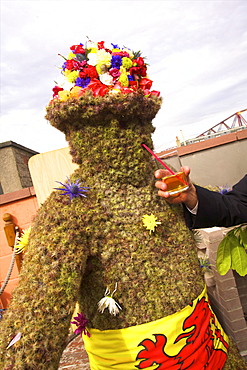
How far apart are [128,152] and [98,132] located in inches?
5.8

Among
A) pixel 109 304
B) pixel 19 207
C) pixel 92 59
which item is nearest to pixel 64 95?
pixel 92 59

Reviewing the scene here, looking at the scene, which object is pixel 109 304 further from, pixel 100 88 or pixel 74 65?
pixel 74 65

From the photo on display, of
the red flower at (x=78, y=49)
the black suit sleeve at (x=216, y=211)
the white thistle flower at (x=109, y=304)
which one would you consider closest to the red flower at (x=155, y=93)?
the red flower at (x=78, y=49)

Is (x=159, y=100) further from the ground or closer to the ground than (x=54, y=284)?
further from the ground

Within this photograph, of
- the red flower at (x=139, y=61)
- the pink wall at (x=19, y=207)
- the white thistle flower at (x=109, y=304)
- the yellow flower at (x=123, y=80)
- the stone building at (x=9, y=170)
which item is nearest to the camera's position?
the white thistle flower at (x=109, y=304)

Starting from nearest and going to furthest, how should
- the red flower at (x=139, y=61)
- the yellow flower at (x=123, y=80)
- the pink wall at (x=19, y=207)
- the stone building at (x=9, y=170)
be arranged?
the yellow flower at (x=123, y=80) < the red flower at (x=139, y=61) < the pink wall at (x=19, y=207) < the stone building at (x=9, y=170)

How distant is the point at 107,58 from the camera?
45.0 inches

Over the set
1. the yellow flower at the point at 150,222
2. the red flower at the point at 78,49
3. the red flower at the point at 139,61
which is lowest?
the yellow flower at the point at 150,222

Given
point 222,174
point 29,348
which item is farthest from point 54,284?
point 222,174

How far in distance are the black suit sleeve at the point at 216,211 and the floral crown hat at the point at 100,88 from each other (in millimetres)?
454

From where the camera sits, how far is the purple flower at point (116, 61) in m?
1.15

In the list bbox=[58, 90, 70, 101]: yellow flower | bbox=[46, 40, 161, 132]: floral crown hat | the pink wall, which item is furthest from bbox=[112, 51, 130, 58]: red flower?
the pink wall

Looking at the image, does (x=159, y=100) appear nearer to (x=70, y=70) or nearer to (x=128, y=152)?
(x=128, y=152)

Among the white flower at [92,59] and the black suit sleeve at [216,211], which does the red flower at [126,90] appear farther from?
the black suit sleeve at [216,211]
